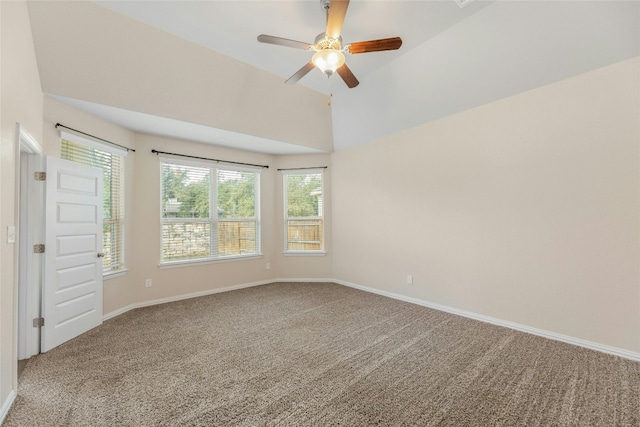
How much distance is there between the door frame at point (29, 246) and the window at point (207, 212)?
1676mm

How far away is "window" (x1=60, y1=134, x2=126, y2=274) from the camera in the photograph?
3.55 m

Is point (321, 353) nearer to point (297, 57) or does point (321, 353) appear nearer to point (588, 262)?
point (588, 262)

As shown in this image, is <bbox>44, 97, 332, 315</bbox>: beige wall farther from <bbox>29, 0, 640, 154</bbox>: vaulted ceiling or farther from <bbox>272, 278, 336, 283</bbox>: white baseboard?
<bbox>29, 0, 640, 154</bbox>: vaulted ceiling

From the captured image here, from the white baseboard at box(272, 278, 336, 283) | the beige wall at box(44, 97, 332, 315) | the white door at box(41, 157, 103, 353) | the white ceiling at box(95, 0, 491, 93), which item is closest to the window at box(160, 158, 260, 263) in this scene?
the beige wall at box(44, 97, 332, 315)

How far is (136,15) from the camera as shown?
109 inches

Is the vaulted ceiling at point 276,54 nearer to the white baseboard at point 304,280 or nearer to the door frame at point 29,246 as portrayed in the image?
the door frame at point 29,246

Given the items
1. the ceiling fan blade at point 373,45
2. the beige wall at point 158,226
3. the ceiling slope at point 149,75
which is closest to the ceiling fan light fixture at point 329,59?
the ceiling fan blade at point 373,45

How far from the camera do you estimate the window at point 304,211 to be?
565 centimetres

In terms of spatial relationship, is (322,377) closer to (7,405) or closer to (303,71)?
(7,405)

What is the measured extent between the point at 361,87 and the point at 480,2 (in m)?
1.72

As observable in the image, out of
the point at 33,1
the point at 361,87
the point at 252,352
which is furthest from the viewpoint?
the point at 361,87

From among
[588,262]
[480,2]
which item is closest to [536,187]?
[588,262]

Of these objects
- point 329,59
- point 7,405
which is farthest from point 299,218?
point 7,405

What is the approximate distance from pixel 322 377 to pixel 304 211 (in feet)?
12.1
